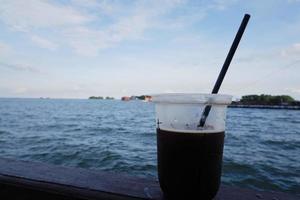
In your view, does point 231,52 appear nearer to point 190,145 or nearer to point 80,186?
point 190,145

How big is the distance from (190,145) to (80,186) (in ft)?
1.65

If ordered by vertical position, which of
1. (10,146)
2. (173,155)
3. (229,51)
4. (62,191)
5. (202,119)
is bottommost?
(10,146)

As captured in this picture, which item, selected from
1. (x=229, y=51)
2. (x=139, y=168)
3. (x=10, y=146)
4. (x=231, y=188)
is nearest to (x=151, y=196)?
(x=231, y=188)

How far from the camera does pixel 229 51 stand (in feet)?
2.66

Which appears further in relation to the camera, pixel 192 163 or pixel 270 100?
pixel 270 100

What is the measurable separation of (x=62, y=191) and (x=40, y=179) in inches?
5.5

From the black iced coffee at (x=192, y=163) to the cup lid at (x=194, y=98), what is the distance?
97 millimetres

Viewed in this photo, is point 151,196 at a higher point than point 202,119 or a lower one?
lower

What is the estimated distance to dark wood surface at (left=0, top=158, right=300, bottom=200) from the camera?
92cm

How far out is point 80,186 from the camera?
0.97 meters

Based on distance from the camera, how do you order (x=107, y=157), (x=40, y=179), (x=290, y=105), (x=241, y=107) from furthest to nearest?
(x=241, y=107) < (x=290, y=105) < (x=107, y=157) < (x=40, y=179)

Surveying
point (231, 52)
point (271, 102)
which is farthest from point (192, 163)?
point (271, 102)

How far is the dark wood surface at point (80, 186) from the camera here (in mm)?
918

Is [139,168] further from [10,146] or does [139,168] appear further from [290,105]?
[290,105]
